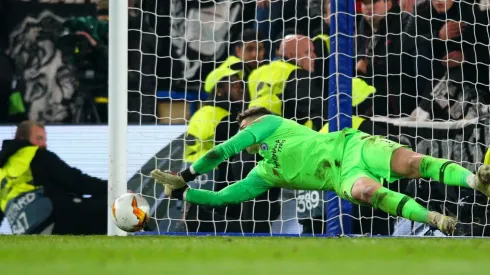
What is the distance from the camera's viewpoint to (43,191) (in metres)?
9.40

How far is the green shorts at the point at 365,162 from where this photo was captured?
6.75 metres

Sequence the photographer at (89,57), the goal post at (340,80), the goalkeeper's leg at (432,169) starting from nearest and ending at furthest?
the goalkeeper's leg at (432,169) → the goal post at (340,80) → the photographer at (89,57)

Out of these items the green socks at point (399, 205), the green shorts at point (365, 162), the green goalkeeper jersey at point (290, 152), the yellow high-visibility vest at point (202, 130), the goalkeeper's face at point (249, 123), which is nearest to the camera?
the green socks at point (399, 205)

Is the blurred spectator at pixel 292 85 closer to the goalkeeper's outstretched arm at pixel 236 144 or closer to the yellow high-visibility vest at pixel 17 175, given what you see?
the goalkeeper's outstretched arm at pixel 236 144

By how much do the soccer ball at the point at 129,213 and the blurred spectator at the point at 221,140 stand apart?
1514mm

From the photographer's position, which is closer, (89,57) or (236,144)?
(236,144)

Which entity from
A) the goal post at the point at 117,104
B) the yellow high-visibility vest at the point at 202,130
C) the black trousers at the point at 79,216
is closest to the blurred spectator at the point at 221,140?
the yellow high-visibility vest at the point at 202,130

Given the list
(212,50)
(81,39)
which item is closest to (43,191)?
(81,39)

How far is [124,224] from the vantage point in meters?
7.06

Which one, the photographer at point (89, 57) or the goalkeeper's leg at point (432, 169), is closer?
the goalkeeper's leg at point (432, 169)

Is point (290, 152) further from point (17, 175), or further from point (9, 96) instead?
point (9, 96)

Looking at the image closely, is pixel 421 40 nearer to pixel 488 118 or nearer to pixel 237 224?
pixel 488 118

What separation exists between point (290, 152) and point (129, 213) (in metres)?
1.15

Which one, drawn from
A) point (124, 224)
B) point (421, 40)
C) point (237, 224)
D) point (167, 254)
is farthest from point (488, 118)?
point (167, 254)
